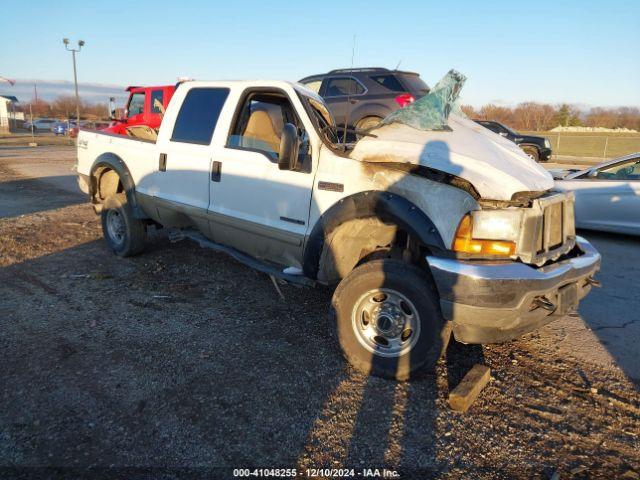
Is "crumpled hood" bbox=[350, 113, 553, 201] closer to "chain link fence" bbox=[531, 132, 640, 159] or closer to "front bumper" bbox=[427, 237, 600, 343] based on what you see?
"front bumper" bbox=[427, 237, 600, 343]

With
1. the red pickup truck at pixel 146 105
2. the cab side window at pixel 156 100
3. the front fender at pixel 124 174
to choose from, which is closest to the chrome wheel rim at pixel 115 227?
the front fender at pixel 124 174

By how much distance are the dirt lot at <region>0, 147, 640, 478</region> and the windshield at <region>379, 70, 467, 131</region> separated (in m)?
1.82

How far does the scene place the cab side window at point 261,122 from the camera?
14.9 feet

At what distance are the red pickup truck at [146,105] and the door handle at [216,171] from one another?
309 inches

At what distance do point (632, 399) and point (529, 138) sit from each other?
54.4 feet

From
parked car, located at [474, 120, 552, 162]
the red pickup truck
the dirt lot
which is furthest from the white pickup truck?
parked car, located at [474, 120, 552, 162]

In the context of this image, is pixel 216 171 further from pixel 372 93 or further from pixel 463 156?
pixel 372 93

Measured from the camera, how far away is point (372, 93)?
1074 centimetres

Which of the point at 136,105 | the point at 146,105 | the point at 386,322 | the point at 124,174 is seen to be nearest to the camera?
the point at 386,322

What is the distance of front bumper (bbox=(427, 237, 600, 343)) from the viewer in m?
2.94

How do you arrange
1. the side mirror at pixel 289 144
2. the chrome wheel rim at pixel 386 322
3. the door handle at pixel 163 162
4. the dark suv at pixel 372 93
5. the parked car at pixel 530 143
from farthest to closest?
the parked car at pixel 530 143 → the dark suv at pixel 372 93 → the door handle at pixel 163 162 → the side mirror at pixel 289 144 → the chrome wheel rim at pixel 386 322

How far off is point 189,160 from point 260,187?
1041mm

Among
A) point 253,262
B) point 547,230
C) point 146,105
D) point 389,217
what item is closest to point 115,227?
point 253,262

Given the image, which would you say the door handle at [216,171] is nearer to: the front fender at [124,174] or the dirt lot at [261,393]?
the dirt lot at [261,393]
